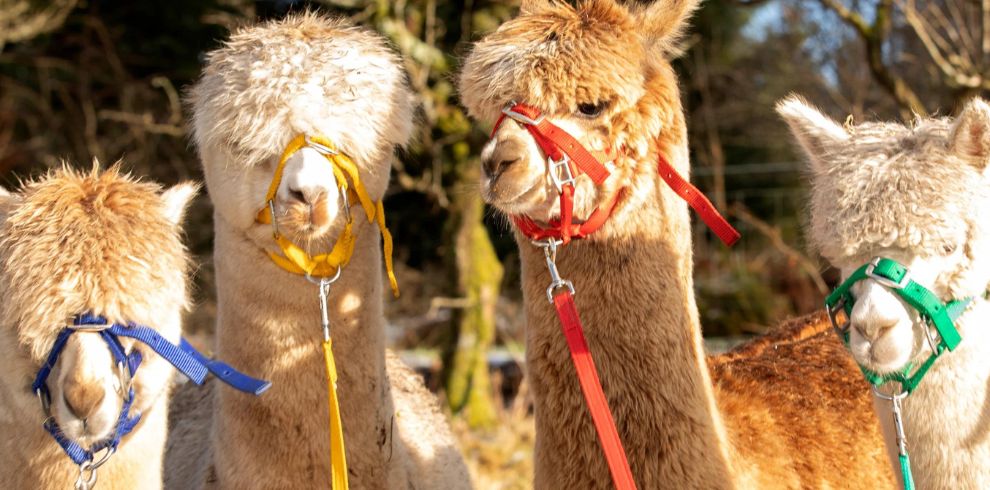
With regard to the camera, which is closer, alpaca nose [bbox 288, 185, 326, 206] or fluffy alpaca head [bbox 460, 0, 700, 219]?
fluffy alpaca head [bbox 460, 0, 700, 219]

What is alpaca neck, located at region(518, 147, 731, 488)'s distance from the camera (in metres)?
2.95

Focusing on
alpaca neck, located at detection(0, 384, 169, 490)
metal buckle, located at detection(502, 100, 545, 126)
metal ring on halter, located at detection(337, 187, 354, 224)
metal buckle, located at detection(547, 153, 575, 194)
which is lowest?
alpaca neck, located at detection(0, 384, 169, 490)

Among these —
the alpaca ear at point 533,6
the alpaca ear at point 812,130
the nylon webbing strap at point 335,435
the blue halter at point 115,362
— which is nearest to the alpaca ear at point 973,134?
the alpaca ear at point 812,130

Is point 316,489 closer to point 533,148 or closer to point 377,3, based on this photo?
point 533,148

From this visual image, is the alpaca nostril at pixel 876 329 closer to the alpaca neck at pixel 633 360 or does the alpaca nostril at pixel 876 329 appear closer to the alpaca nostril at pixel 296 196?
the alpaca neck at pixel 633 360

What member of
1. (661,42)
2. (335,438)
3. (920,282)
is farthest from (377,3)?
(920,282)

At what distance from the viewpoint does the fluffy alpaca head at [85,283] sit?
8.81 feet

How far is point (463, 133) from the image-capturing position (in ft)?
25.2

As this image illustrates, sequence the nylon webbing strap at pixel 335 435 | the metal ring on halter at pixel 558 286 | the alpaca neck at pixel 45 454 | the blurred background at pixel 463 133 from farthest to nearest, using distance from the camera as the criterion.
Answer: the blurred background at pixel 463 133 → the nylon webbing strap at pixel 335 435 → the metal ring on halter at pixel 558 286 → the alpaca neck at pixel 45 454

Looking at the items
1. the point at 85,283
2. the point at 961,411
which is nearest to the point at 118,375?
the point at 85,283

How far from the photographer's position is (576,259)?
10.1ft

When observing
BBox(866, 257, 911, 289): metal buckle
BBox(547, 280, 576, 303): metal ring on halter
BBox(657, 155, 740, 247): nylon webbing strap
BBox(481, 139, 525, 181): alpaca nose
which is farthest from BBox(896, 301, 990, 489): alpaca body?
BBox(481, 139, 525, 181): alpaca nose

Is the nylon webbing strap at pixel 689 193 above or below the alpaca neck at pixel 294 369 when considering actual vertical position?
above

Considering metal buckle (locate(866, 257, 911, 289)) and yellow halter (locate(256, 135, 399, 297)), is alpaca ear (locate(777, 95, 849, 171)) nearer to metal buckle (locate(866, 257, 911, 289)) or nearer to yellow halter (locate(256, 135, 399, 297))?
metal buckle (locate(866, 257, 911, 289))
